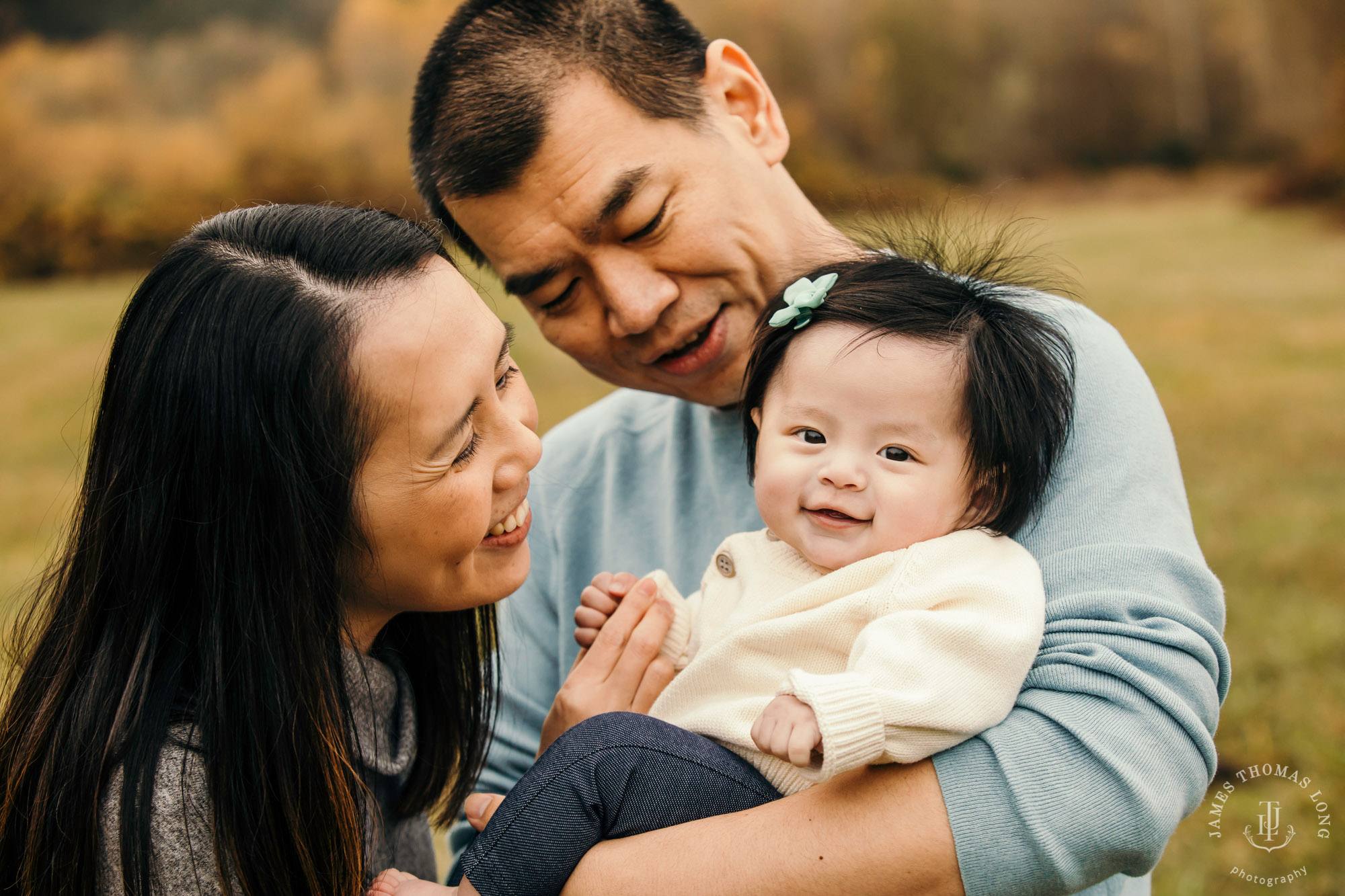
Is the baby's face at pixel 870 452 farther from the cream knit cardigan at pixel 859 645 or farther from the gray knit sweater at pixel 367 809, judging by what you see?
the gray knit sweater at pixel 367 809

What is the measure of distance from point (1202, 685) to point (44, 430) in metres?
7.67

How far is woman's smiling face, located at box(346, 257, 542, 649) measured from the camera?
140 centimetres

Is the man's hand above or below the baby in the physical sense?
below

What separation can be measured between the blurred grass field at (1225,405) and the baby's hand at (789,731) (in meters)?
0.93

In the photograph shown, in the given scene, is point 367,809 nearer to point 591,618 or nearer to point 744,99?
point 591,618

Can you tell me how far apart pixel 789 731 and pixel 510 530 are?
58 centimetres

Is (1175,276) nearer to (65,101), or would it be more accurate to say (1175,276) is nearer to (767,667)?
(767,667)

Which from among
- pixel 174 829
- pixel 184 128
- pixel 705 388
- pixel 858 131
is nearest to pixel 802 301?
pixel 705 388

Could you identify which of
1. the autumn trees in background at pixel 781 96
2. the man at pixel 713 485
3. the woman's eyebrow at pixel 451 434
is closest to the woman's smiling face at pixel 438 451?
the woman's eyebrow at pixel 451 434

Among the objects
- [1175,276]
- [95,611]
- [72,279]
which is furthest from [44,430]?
[1175,276]

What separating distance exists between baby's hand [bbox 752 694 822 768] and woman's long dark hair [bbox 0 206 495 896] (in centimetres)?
62

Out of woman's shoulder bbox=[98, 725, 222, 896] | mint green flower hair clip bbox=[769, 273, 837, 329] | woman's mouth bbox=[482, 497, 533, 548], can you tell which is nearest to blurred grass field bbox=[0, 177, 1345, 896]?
woman's mouth bbox=[482, 497, 533, 548]

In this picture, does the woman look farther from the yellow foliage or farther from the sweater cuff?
the yellow foliage

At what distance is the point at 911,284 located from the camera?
63.4 inches
